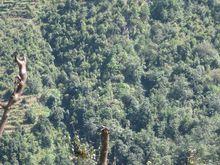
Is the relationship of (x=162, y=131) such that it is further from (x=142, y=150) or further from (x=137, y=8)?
(x=137, y=8)

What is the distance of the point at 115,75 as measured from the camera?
5906 centimetres

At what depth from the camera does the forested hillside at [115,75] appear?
4950 centimetres

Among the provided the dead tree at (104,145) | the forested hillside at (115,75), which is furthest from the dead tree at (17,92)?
the forested hillside at (115,75)

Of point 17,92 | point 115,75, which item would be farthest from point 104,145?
point 115,75

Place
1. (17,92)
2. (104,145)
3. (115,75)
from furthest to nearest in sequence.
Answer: (115,75) < (104,145) < (17,92)

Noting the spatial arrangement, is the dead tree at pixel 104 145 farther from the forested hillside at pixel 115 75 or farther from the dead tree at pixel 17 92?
the forested hillside at pixel 115 75

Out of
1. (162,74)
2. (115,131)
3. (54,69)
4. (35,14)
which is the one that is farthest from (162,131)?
(35,14)

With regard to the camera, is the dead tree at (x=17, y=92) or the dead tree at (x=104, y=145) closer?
the dead tree at (x=17, y=92)

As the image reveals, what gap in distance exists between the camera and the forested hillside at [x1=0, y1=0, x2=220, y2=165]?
49.5 metres

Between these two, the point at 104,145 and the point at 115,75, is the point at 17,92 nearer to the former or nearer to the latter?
the point at 104,145

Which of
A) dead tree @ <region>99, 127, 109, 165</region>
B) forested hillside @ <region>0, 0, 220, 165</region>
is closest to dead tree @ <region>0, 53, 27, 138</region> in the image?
dead tree @ <region>99, 127, 109, 165</region>

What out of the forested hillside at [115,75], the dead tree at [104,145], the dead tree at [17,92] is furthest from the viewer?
the forested hillside at [115,75]

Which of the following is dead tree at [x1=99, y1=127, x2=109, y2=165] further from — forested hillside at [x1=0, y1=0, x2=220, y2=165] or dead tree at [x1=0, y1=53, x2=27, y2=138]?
forested hillside at [x1=0, y1=0, x2=220, y2=165]

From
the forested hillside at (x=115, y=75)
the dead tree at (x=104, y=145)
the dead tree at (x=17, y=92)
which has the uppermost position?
the dead tree at (x=17, y=92)
